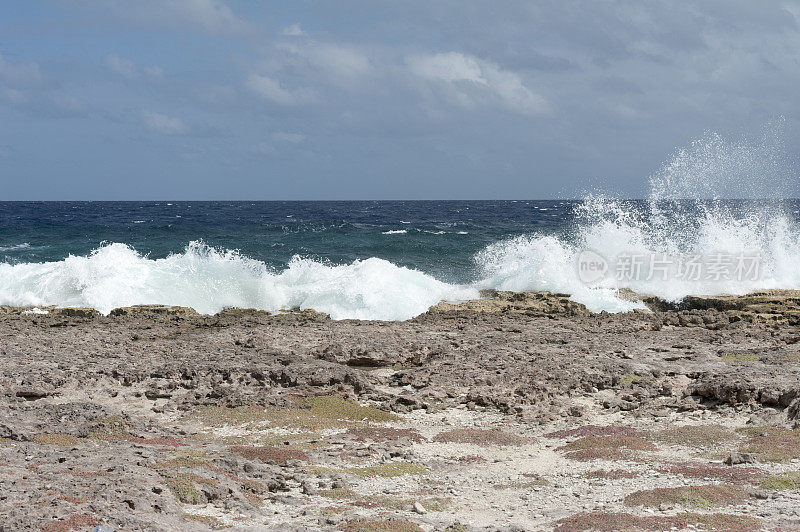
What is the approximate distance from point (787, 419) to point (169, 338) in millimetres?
12025

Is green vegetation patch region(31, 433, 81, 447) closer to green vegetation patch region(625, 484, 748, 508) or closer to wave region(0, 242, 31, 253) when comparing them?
green vegetation patch region(625, 484, 748, 508)

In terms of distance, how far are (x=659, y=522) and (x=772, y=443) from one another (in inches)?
129

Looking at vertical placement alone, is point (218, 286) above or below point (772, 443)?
above

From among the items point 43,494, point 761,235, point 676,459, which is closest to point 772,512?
point 676,459

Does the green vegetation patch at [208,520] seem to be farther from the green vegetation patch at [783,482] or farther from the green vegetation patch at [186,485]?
the green vegetation patch at [783,482]

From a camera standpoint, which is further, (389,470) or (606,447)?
(606,447)

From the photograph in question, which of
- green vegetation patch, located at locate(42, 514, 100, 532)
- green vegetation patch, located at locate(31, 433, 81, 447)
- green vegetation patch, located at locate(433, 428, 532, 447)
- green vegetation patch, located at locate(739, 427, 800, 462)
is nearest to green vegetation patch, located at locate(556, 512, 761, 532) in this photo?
green vegetation patch, located at locate(739, 427, 800, 462)

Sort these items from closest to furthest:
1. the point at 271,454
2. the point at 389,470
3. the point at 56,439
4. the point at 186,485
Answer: the point at 186,485, the point at 389,470, the point at 271,454, the point at 56,439

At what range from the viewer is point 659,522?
20.7 ft

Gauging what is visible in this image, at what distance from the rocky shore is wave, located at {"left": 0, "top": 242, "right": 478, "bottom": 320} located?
12.4 ft

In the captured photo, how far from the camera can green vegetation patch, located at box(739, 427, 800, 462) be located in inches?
Answer: 320

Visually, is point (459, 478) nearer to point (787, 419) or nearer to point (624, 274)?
point (787, 419)

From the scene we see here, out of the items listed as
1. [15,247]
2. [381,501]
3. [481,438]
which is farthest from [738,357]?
[15,247]

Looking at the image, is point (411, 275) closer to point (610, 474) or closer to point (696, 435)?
point (696, 435)
